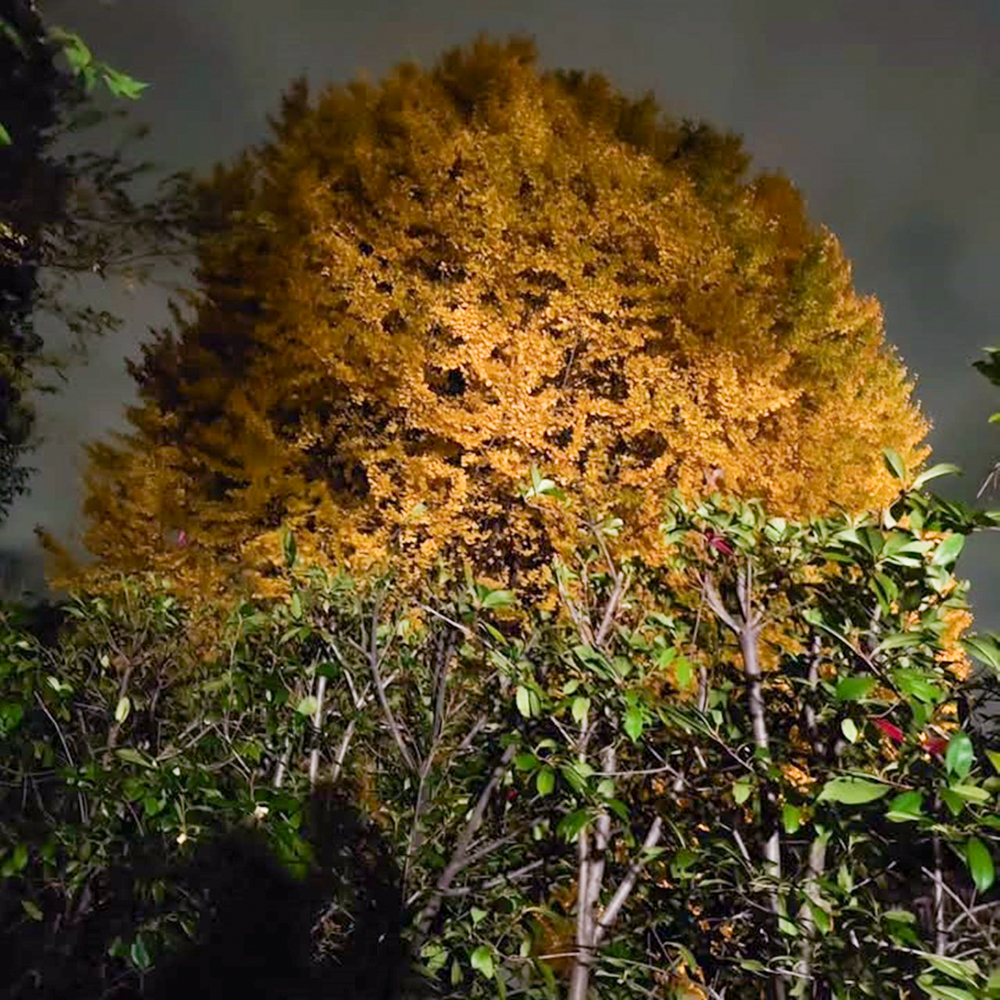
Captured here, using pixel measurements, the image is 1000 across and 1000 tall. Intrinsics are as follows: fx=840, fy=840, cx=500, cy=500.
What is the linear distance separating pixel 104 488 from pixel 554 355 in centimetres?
788

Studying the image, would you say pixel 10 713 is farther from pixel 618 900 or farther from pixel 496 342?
pixel 496 342

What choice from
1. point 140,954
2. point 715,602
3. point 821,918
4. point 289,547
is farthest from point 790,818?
point 289,547

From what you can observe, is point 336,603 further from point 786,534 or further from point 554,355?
point 554,355

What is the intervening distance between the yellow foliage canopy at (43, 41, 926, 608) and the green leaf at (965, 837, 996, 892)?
679 centimetres

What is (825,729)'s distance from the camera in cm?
204

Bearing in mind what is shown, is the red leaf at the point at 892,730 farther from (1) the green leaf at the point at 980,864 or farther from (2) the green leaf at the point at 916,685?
(1) the green leaf at the point at 980,864

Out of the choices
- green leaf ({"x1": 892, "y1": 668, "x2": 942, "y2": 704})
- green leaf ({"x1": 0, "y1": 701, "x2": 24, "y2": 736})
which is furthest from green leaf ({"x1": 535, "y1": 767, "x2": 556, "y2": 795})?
green leaf ({"x1": 0, "y1": 701, "x2": 24, "y2": 736})

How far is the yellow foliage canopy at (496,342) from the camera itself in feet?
29.8

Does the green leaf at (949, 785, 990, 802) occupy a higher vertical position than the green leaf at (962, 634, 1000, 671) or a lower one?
lower

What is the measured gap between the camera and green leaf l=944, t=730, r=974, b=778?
1229mm

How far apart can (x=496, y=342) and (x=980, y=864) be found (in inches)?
326

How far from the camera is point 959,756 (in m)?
1.24

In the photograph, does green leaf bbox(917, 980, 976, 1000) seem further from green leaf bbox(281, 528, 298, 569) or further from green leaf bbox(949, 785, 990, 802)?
green leaf bbox(281, 528, 298, 569)

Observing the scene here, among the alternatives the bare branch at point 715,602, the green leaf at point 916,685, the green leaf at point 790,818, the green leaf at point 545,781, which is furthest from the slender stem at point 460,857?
the green leaf at point 916,685
